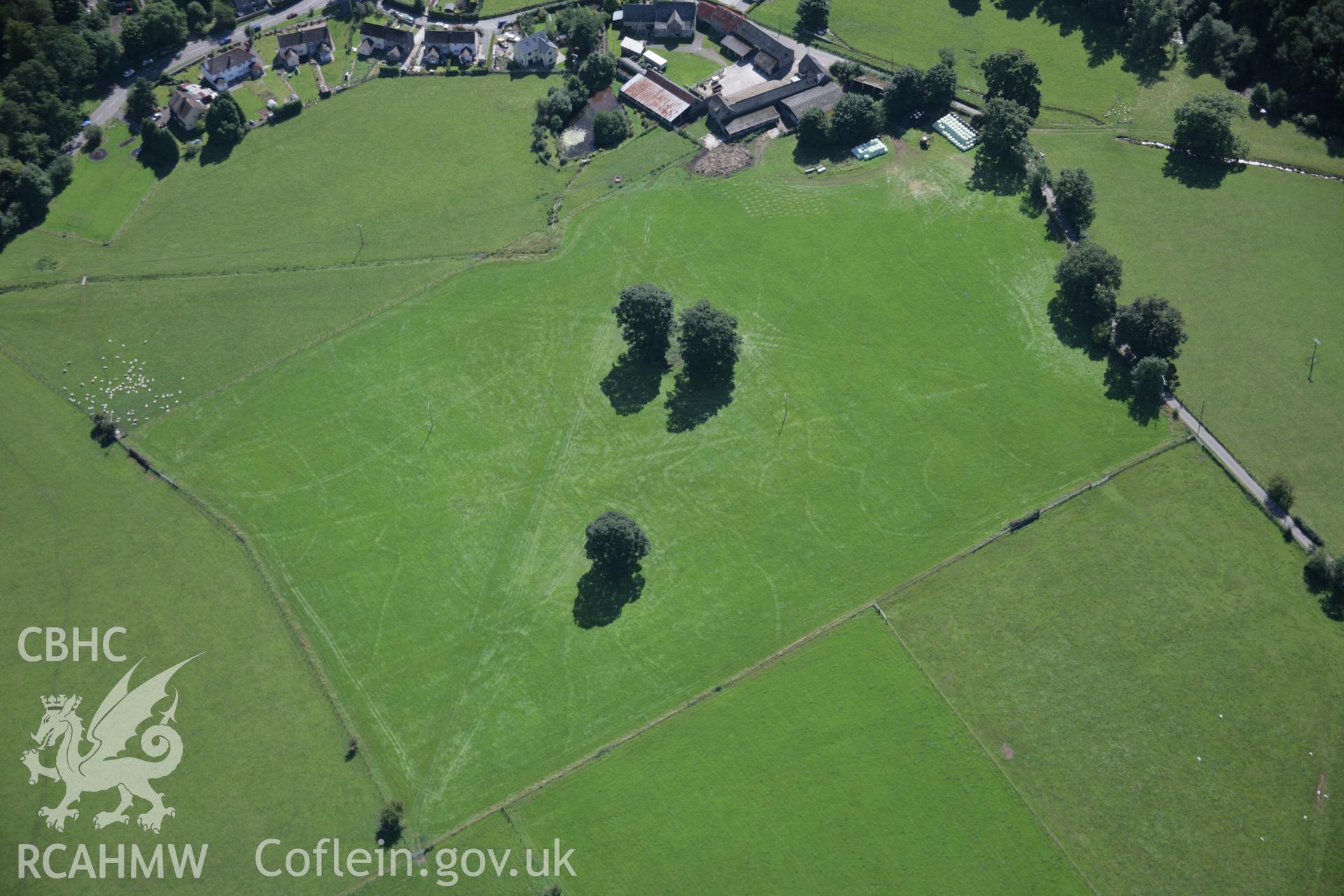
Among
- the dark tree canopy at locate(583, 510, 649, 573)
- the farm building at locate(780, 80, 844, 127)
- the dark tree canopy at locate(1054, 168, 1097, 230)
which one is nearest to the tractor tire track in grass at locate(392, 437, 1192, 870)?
the dark tree canopy at locate(583, 510, 649, 573)

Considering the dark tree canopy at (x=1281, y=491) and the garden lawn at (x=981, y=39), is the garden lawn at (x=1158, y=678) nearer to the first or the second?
the dark tree canopy at (x=1281, y=491)

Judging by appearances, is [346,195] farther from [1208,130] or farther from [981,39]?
[1208,130]

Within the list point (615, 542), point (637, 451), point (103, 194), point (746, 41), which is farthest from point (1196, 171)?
point (103, 194)

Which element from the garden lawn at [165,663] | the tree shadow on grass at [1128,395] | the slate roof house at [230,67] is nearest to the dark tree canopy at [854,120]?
the tree shadow on grass at [1128,395]

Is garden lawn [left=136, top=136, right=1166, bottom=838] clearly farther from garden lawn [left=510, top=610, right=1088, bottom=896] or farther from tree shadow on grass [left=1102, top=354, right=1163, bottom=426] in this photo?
garden lawn [left=510, top=610, right=1088, bottom=896]

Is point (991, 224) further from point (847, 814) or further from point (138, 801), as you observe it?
point (138, 801)

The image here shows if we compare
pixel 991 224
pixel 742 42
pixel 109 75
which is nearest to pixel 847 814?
pixel 991 224
